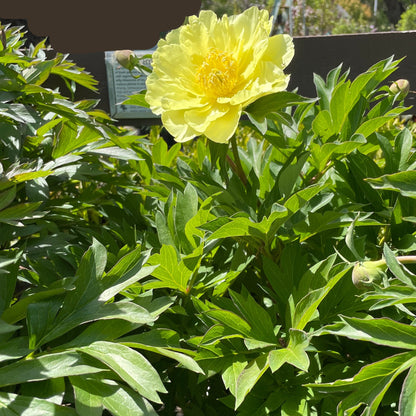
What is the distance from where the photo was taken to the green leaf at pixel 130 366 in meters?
0.56

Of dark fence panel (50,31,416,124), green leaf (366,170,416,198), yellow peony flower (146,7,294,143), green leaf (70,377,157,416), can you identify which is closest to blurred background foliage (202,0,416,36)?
dark fence panel (50,31,416,124)

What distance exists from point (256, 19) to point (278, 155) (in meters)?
0.26

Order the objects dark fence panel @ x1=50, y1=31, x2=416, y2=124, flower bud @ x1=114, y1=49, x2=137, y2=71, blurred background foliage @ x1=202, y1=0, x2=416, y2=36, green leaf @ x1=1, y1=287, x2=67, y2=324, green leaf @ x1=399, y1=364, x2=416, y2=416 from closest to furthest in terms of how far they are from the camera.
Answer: green leaf @ x1=399, y1=364, x2=416, y2=416
green leaf @ x1=1, y1=287, x2=67, y2=324
flower bud @ x1=114, y1=49, x2=137, y2=71
dark fence panel @ x1=50, y1=31, x2=416, y2=124
blurred background foliage @ x1=202, y1=0, x2=416, y2=36

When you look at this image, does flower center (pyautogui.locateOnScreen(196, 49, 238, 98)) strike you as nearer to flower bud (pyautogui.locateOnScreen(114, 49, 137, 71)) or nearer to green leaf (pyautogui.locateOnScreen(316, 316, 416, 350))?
flower bud (pyautogui.locateOnScreen(114, 49, 137, 71))

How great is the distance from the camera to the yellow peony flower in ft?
2.31

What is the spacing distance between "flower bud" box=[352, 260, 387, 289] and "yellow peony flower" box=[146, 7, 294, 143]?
0.74 ft

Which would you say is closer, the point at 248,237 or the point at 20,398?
the point at 20,398

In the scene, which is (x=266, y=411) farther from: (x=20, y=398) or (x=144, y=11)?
(x=144, y=11)

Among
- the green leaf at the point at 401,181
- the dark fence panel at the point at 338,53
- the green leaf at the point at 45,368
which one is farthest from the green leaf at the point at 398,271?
the dark fence panel at the point at 338,53

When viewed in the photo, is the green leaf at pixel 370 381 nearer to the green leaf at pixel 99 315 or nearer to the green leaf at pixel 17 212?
the green leaf at pixel 99 315

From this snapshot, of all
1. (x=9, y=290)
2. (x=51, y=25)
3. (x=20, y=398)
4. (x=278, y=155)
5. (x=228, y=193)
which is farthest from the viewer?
(x=51, y=25)

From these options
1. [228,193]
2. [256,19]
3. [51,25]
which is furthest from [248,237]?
[51,25]

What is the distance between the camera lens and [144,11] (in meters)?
2.43

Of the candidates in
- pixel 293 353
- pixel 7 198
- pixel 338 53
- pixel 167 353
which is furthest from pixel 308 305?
pixel 338 53
